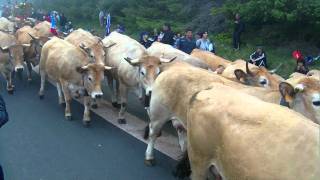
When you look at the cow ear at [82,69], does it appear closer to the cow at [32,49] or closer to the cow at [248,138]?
the cow at [32,49]

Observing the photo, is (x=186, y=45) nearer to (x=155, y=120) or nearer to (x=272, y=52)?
(x=272, y=52)

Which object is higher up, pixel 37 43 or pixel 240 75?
pixel 240 75

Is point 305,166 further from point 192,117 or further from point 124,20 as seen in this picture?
point 124,20

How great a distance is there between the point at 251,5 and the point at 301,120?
45.7ft

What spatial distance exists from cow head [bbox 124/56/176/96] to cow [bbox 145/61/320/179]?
384cm

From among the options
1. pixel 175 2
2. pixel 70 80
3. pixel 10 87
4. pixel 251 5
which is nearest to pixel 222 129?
pixel 70 80

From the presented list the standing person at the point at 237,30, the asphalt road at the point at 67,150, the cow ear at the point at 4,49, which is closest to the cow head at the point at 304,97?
the asphalt road at the point at 67,150

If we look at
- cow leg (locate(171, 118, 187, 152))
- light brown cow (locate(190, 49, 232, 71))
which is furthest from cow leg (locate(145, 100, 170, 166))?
light brown cow (locate(190, 49, 232, 71))

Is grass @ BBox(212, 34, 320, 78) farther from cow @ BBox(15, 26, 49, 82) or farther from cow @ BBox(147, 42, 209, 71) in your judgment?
cow @ BBox(15, 26, 49, 82)

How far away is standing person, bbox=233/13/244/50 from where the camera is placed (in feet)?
63.7

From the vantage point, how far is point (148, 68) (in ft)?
32.7

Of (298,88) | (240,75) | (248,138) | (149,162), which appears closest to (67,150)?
(149,162)

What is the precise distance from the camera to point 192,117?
5805mm

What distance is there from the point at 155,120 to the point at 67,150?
2079 mm
